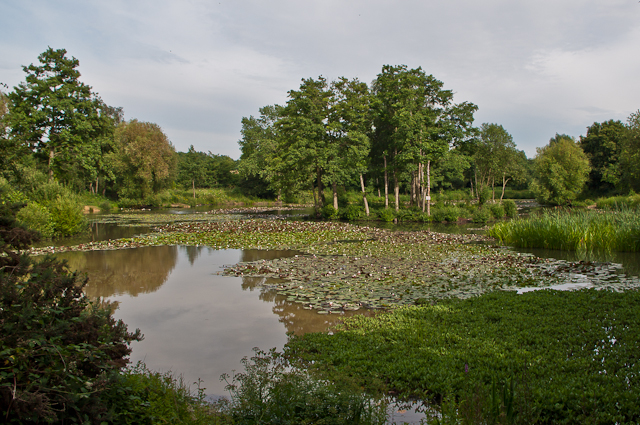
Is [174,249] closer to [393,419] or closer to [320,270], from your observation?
[320,270]

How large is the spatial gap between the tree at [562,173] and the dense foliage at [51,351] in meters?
52.6

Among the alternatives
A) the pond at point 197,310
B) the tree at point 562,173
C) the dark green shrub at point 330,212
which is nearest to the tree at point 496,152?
the tree at point 562,173

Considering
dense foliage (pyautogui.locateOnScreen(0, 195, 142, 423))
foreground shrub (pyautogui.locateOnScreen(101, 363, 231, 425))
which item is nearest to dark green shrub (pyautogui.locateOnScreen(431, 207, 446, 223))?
foreground shrub (pyautogui.locateOnScreen(101, 363, 231, 425))

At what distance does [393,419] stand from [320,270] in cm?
678

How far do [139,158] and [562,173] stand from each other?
1977 inches

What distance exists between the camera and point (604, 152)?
170ft

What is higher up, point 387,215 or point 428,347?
point 387,215

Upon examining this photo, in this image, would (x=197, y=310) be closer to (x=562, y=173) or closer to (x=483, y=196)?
(x=483, y=196)

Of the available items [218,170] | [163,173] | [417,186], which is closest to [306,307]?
[417,186]

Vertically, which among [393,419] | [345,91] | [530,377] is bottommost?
[393,419]

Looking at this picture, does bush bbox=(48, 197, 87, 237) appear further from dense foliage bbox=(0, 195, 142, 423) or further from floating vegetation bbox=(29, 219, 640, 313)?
dense foliage bbox=(0, 195, 142, 423)

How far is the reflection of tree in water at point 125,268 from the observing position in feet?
30.7

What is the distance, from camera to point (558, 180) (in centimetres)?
4694

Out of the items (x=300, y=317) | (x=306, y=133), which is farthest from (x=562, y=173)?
(x=300, y=317)
